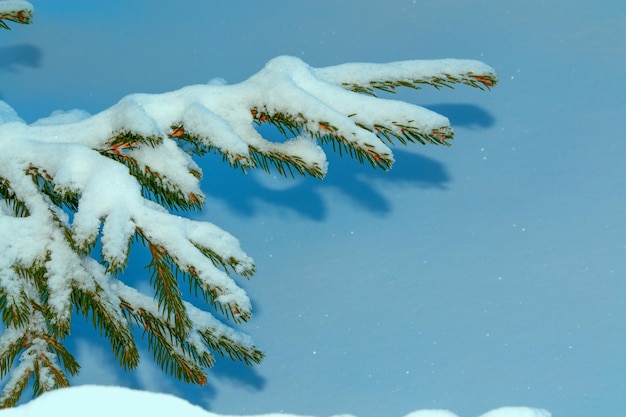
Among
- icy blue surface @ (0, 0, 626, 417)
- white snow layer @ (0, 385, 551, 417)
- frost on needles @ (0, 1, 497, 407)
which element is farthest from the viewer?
icy blue surface @ (0, 0, 626, 417)

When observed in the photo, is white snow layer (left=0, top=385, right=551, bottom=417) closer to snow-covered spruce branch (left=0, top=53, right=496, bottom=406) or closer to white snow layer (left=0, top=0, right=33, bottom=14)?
snow-covered spruce branch (left=0, top=53, right=496, bottom=406)

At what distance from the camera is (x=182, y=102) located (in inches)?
57.1

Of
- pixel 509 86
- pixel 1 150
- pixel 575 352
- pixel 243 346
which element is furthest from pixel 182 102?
pixel 509 86

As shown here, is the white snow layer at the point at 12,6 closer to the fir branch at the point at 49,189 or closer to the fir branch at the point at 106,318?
the fir branch at the point at 49,189

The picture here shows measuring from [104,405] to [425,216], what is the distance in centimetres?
298

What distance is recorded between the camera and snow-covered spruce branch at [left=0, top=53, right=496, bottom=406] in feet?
4.19

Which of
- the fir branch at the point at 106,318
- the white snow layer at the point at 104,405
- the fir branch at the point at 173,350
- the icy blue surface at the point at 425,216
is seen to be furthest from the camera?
the icy blue surface at the point at 425,216

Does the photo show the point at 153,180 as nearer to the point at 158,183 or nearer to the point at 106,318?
the point at 158,183

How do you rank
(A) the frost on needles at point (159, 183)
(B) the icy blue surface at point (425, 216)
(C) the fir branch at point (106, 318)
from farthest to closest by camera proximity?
1. (B) the icy blue surface at point (425, 216)
2. (C) the fir branch at point (106, 318)
3. (A) the frost on needles at point (159, 183)

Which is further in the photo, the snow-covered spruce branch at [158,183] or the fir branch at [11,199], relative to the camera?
the fir branch at [11,199]

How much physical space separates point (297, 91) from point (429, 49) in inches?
131

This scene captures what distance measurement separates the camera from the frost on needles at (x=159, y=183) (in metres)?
1.28

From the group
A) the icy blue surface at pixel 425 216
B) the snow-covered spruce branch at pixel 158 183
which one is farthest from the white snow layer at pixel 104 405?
the icy blue surface at pixel 425 216

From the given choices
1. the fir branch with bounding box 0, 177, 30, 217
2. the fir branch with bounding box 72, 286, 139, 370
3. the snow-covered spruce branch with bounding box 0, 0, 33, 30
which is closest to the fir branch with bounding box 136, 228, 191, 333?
the fir branch with bounding box 72, 286, 139, 370
